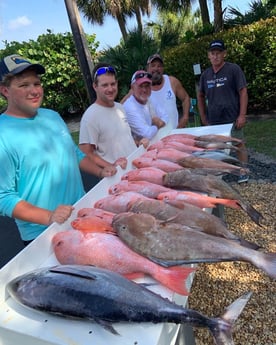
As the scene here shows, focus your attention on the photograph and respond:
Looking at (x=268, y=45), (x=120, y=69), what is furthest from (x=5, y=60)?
(x=120, y=69)

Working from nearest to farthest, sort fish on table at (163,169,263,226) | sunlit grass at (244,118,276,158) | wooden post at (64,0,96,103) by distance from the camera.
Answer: fish on table at (163,169,263,226)
sunlit grass at (244,118,276,158)
wooden post at (64,0,96,103)

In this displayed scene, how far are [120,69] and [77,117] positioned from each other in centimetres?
381

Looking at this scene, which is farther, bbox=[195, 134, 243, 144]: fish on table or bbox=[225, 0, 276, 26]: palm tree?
bbox=[225, 0, 276, 26]: palm tree

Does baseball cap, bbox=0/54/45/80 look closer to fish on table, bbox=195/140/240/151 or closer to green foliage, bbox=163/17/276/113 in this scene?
fish on table, bbox=195/140/240/151

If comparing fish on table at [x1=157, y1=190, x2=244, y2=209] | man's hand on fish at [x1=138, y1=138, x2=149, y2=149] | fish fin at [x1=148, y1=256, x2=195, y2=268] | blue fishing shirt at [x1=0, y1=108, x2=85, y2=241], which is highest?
blue fishing shirt at [x1=0, y1=108, x2=85, y2=241]

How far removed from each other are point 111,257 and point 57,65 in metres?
12.7

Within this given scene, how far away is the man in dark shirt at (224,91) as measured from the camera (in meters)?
4.92

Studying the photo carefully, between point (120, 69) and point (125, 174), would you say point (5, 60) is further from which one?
point (120, 69)

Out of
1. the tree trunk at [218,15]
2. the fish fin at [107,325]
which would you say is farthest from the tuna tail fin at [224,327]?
the tree trunk at [218,15]

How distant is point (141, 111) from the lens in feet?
11.9

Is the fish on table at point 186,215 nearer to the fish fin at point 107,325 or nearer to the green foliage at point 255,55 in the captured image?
the fish fin at point 107,325

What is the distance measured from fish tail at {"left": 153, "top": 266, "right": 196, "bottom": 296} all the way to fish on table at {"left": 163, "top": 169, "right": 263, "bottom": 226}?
777mm

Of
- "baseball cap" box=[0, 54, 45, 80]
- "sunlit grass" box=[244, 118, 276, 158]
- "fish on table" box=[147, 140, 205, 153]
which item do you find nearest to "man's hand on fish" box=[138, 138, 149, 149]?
"fish on table" box=[147, 140, 205, 153]

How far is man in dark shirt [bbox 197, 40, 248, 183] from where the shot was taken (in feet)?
16.1
